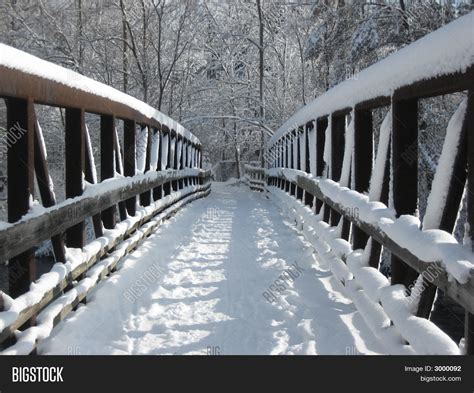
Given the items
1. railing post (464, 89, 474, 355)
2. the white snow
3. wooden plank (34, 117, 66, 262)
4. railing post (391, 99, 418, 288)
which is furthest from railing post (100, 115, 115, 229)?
railing post (464, 89, 474, 355)

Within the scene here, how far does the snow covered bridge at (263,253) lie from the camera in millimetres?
2453

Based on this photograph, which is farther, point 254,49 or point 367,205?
point 254,49

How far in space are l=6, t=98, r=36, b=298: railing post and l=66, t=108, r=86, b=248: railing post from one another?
3.15ft

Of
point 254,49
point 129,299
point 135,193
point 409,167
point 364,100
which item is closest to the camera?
point 409,167

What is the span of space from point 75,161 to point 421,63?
2.69m

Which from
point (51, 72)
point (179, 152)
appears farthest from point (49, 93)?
point (179, 152)

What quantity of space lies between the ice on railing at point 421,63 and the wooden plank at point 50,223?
231 cm

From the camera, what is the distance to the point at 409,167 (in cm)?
318

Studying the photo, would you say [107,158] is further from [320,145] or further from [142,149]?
[320,145]

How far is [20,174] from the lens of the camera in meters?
3.12

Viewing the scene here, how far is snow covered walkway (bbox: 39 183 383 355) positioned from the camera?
3451mm
